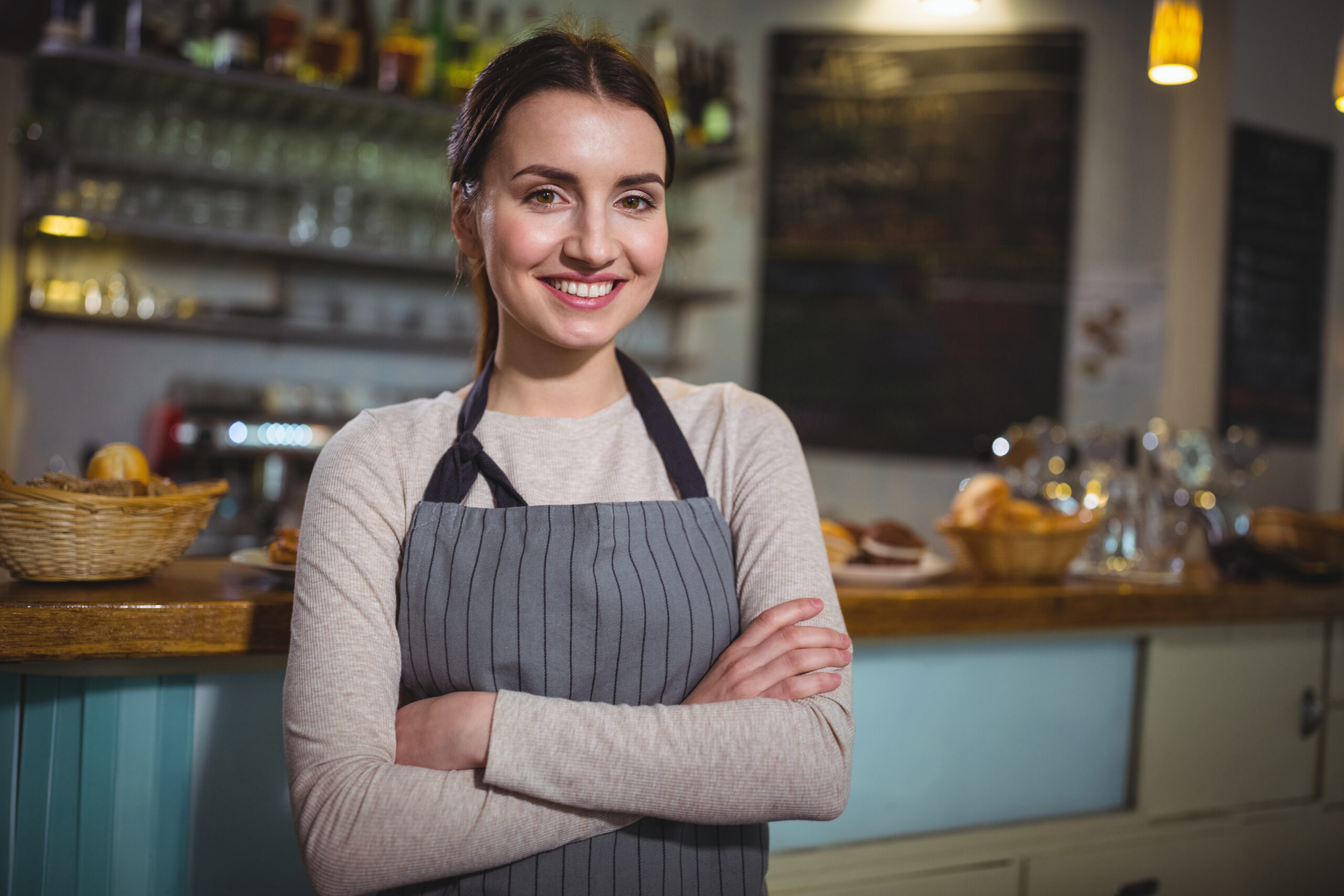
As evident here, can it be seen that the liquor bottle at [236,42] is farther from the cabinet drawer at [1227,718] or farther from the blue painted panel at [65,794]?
the cabinet drawer at [1227,718]

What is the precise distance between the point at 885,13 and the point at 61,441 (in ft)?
10.8

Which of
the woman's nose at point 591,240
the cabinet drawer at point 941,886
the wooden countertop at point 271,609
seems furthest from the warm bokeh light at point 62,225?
the cabinet drawer at point 941,886

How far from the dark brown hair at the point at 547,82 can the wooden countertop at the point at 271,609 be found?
23.4 inches

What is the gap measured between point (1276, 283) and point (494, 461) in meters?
3.57

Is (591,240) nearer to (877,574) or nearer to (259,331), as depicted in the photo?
(877,574)

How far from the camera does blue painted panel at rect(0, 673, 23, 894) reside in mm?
1287

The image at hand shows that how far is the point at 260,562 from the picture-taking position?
1483 mm

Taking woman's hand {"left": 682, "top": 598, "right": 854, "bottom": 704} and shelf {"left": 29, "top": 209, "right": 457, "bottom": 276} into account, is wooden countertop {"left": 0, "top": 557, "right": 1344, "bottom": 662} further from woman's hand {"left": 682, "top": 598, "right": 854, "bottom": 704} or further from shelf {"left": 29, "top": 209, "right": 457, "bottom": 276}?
shelf {"left": 29, "top": 209, "right": 457, "bottom": 276}

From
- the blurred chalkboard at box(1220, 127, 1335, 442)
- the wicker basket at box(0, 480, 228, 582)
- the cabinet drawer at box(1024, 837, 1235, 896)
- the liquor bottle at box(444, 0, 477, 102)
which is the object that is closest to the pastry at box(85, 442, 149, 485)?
the wicker basket at box(0, 480, 228, 582)

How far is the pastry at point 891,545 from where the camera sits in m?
1.75

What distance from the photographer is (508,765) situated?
37.6 inches

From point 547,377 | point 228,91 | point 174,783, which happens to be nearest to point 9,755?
point 174,783

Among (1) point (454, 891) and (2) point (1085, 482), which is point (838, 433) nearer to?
(2) point (1085, 482)

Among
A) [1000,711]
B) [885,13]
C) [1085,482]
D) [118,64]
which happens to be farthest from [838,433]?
[118,64]
